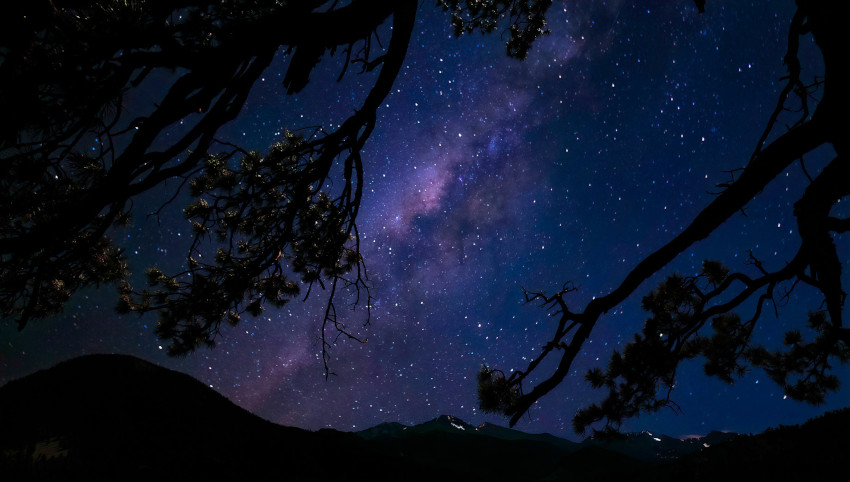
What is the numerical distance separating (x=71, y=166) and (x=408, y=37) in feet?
11.9

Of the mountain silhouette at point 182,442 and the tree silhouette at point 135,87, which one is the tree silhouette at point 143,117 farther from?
the mountain silhouette at point 182,442

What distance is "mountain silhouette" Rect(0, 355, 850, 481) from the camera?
19.0ft

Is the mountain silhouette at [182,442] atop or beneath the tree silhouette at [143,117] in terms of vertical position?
beneath

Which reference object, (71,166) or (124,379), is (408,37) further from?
(124,379)

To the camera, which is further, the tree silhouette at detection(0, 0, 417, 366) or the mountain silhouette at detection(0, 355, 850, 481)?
the mountain silhouette at detection(0, 355, 850, 481)

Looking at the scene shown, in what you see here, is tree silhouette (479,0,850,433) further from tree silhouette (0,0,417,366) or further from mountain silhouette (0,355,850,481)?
tree silhouette (0,0,417,366)

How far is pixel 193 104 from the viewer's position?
2416mm

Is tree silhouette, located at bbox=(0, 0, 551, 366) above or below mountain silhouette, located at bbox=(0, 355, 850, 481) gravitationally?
above

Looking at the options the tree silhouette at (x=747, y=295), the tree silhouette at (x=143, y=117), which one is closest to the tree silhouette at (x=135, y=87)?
the tree silhouette at (x=143, y=117)

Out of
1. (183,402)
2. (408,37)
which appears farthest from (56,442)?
(408,37)

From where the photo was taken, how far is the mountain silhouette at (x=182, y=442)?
5.78m

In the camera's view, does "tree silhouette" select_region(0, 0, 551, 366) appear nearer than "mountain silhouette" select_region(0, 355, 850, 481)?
Yes

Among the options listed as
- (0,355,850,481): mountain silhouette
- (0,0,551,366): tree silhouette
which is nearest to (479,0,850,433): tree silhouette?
(0,355,850,481): mountain silhouette

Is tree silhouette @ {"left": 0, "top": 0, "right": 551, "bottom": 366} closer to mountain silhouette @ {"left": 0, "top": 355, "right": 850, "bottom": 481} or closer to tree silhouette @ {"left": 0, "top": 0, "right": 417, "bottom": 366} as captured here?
tree silhouette @ {"left": 0, "top": 0, "right": 417, "bottom": 366}
